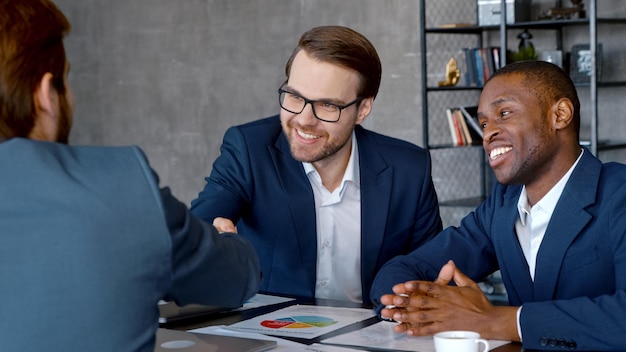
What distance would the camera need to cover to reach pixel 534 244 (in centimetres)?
226

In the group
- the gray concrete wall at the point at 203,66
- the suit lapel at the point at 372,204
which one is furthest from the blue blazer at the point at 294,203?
Answer: the gray concrete wall at the point at 203,66

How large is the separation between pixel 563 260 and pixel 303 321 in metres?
0.63

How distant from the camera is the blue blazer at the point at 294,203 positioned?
2742 millimetres

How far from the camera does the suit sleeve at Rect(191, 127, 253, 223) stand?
2689 millimetres

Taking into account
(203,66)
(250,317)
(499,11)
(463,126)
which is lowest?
(250,317)

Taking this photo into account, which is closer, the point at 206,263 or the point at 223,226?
the point at 206,263

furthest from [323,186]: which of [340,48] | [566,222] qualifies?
[566,222]

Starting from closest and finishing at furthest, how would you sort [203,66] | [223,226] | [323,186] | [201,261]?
[201,261] → [223,226] → [323,186] → [203,66]

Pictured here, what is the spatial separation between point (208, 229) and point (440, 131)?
4704 millimetres

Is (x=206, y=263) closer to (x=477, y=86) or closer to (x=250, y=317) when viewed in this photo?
(x=250, y=317)

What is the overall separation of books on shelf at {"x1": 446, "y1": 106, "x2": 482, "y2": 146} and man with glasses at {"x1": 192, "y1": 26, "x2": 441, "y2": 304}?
8.75 feet

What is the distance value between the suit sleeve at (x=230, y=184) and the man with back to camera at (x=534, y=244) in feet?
1.86

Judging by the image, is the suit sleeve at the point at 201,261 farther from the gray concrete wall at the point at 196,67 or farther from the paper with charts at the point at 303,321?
the gray concrete wall at the point at 196,67

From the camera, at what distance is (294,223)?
2.75 m
